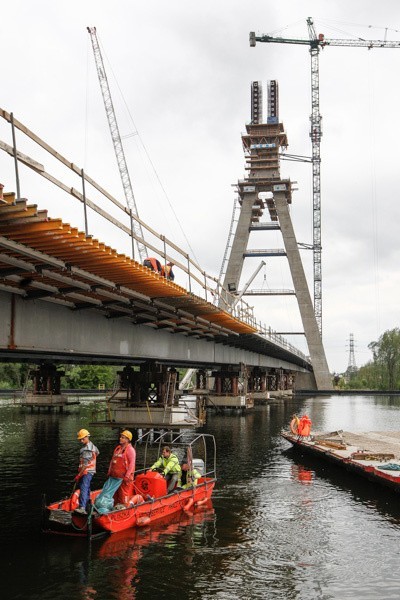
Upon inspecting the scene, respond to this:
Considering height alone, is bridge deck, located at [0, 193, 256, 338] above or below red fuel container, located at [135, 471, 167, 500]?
above

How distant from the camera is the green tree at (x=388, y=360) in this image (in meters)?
145

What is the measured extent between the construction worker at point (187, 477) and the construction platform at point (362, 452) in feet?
24.5

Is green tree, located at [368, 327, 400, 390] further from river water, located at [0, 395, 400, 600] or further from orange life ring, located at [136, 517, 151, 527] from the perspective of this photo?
orange life ring, located at [136, 517, 151, 527]

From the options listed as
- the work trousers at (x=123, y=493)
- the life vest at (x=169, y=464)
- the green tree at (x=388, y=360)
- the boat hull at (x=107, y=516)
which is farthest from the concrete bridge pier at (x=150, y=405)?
the green tree at (x=388, y=360)

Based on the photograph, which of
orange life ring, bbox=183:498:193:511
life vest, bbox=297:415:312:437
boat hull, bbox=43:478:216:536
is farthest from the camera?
life vest, bbox=297:415:312:437

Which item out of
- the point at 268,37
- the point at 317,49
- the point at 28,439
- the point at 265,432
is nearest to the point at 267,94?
the point at 268,37

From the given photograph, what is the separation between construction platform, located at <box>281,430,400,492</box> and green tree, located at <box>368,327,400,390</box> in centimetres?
10977

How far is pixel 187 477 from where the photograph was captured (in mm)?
21531

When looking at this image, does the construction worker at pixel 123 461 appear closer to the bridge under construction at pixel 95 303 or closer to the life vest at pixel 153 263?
the bridge under construction at pixel 95 303

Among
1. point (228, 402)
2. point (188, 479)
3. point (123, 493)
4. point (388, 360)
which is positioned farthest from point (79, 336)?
point (388, 360)

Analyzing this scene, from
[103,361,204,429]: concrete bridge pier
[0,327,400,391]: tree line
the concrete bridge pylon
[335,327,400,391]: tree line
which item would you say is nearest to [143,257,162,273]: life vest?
[103,361,204,429]: concrete bridge pier

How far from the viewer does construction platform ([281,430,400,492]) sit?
963 inches

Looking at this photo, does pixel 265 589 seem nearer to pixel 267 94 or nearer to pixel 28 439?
pixel 28 439

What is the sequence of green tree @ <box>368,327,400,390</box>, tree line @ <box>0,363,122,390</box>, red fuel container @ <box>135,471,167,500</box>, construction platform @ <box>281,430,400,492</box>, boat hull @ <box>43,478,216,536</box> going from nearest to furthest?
1. boat hull @ <box>43,478,216,536</box>
2. red fuel container @ <box>135,471,167,500</box>
3. construction platform @ <box>281,430,400,492</box>
4. tree line @ <box>0,363,122,390</box>
5. green tree @ <box>368,327,400,390</box>
